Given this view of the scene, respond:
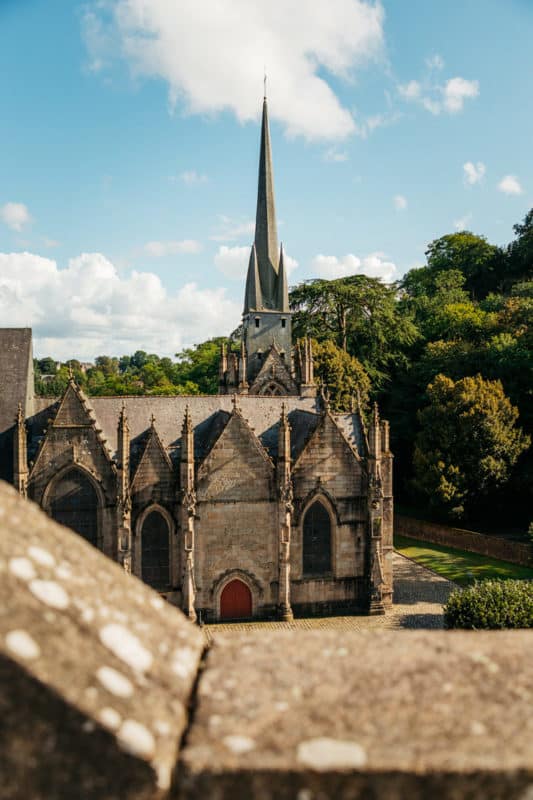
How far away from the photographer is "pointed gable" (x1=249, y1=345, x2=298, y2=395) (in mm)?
45875

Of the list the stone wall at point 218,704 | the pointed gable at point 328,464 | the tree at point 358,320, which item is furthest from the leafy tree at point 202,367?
the stone wall at point 218,704

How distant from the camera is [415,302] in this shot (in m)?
75.4

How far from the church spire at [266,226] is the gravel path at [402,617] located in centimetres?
2694

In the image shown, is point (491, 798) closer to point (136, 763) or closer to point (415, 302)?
point (136, 763)

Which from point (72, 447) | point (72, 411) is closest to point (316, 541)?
point (72, 447)

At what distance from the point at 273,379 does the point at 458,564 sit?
18908 millimetres

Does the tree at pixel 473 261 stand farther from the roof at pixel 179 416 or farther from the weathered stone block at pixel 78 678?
the weathered stone block at pixel 78 678

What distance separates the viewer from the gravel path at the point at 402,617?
2752cm

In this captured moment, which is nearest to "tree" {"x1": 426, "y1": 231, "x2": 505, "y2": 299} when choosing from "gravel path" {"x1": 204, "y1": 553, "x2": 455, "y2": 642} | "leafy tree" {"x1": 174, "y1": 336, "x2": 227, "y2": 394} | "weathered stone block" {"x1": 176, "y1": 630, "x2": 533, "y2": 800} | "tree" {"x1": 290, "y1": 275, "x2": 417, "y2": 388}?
"tree" {"x1": 290, "y1": 275, "x2": 417, "y2": 388}

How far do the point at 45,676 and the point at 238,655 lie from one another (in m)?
0.93

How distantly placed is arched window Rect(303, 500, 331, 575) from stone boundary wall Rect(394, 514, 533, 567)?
1423 cm

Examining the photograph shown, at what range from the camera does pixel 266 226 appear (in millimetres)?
52031

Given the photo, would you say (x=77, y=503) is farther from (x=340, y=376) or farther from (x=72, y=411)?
(x=340, y=376)

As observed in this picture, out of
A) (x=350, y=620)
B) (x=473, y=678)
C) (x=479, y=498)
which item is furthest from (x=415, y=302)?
(x=473, y=678)
